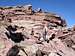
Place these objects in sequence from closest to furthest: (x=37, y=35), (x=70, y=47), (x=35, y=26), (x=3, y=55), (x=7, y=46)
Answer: (x=3, y=55) < (x=7, y=46) < (x=70, y=47) < (x=37, y=35) < (x=35, y=26)

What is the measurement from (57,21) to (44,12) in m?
6.43

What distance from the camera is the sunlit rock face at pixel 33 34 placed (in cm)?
4350

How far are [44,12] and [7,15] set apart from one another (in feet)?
46.2

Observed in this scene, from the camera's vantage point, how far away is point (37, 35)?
194 ft

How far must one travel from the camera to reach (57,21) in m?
72.4

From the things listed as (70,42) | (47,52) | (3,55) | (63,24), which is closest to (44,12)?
(63,24)

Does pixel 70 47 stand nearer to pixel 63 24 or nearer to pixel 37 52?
pixel 37 52

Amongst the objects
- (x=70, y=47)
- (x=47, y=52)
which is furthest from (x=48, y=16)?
(x=47, y=52)

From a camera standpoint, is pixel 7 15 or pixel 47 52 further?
pixel 7 15

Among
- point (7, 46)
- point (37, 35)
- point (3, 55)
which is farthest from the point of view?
point (37, 35)

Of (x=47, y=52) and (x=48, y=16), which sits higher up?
(x=48, y=16)

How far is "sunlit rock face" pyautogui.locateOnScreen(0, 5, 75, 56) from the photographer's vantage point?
4350 cm

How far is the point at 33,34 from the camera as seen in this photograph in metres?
59.7

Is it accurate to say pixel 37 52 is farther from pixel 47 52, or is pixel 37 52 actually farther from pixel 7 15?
pixel 7 15
